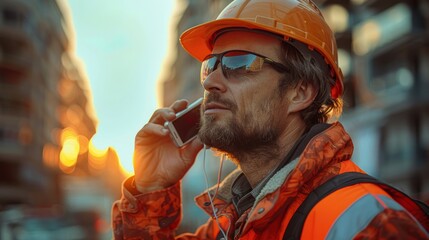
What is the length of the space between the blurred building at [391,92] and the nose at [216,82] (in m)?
25.5

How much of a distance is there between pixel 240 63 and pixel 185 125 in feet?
1.92

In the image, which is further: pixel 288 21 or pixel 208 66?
pixel 208 66

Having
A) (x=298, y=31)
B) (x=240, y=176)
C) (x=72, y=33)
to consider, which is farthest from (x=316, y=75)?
(x=72, y=33)

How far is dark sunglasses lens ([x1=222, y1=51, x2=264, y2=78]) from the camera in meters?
2.42

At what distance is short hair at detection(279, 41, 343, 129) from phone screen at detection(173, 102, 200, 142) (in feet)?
2.08

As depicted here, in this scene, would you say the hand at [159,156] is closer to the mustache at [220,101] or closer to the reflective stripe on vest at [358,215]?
the mustache at [220,101]

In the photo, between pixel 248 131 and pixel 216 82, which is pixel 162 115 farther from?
pixel 248 131

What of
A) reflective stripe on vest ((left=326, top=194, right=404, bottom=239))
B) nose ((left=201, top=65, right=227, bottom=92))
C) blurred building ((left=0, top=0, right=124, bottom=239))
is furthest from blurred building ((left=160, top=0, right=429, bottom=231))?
reflective stripe on vest ((left=326, top=194, right=404, bottom=239))

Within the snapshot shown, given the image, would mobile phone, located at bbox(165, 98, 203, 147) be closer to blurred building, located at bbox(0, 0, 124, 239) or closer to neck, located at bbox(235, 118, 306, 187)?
neck, located at bbox(235, 118, 306, 187)

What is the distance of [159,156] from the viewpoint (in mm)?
2914

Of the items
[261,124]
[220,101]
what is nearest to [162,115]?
[220,101]

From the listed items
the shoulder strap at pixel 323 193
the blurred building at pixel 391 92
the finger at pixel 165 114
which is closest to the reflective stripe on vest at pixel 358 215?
the shoulder strap at pixel 323 193

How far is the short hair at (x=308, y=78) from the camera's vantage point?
8.00ft

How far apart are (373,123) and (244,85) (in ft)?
98.6
